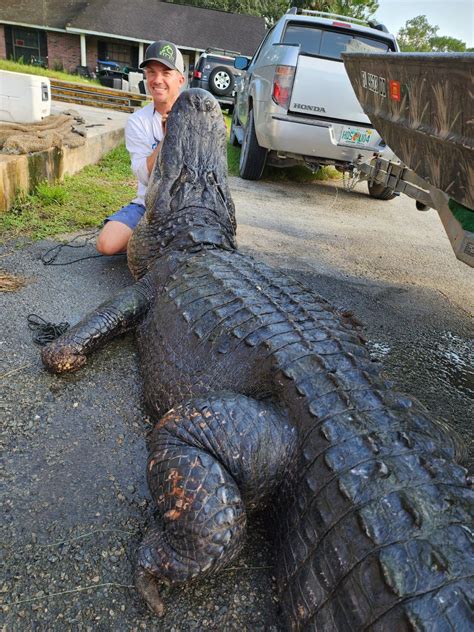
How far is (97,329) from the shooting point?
8.25ft

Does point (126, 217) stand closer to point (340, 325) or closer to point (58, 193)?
point (58, 193)

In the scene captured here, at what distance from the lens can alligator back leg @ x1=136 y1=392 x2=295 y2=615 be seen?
1.44m

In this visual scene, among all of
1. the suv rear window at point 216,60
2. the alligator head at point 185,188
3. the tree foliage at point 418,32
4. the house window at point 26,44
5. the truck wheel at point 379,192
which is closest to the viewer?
the alligator head at point 185,188

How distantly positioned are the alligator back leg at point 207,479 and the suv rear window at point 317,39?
5.73m

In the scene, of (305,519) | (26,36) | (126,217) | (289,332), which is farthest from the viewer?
(26,36)

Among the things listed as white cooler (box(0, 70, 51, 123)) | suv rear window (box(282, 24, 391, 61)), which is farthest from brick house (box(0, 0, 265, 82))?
white cooler (box(0, 70, 51, 123))

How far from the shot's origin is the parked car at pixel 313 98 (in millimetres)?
5641

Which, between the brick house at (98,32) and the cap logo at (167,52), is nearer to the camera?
the cap logo at (167,52)

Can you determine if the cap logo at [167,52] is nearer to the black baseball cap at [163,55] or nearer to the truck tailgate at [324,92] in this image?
the black baseball cap at [163,55]

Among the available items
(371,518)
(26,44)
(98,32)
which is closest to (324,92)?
(371,518)

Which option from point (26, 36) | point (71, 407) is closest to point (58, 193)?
point (71, 407)

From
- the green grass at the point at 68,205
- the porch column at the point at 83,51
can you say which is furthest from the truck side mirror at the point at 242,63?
the porch column at the point at 83,51

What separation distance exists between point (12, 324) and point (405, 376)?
2392mm

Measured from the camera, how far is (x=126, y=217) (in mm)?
Answer: 3672
